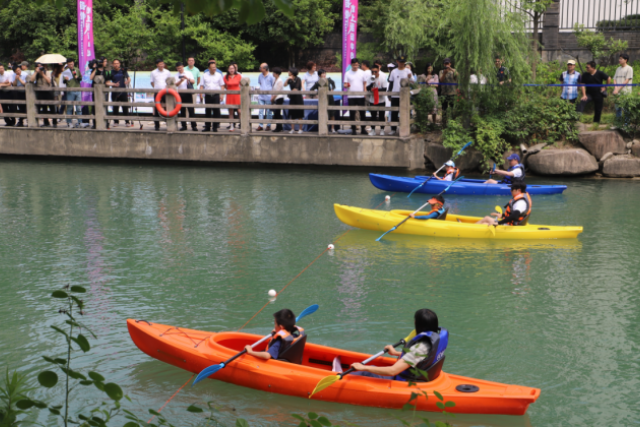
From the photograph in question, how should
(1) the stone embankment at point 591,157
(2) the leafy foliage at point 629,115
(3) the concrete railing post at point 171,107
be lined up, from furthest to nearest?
1. (3) the concrete railing post at point 171,107
2. (1) the stone embankment at point 591,157
3. (2) the leafy foliage at point 629,115

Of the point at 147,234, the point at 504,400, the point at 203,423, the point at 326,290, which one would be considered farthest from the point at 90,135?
the point at 504,400

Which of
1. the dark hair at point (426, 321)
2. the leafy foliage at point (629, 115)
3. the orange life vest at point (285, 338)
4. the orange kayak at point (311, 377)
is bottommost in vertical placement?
the orange kayak at point (311, 377)

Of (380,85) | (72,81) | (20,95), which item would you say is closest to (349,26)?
(380,85)

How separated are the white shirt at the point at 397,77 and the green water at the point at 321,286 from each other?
12.1ft

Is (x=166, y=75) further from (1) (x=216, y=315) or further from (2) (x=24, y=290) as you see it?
(1) (x=216, y=315)

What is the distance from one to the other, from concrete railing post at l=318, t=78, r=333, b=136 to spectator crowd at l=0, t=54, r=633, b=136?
253 millimetres

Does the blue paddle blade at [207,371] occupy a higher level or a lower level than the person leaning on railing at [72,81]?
lower

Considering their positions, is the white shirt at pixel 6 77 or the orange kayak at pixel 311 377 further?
the white shirt at pixel 6 77

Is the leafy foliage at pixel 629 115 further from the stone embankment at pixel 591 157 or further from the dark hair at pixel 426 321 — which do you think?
the dark hair at pixel 426 321

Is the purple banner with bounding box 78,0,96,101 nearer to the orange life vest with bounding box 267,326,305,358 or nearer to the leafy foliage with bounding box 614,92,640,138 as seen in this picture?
the leafy foliage with bounding box 614,92,640,138

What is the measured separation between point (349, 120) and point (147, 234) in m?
7.74

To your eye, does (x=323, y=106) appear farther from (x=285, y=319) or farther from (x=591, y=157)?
(x=285, y=319)

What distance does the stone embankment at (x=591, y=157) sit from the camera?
1612 cm

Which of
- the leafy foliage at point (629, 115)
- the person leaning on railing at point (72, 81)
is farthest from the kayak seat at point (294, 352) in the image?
the person leaning on railing at point (72, 81)
